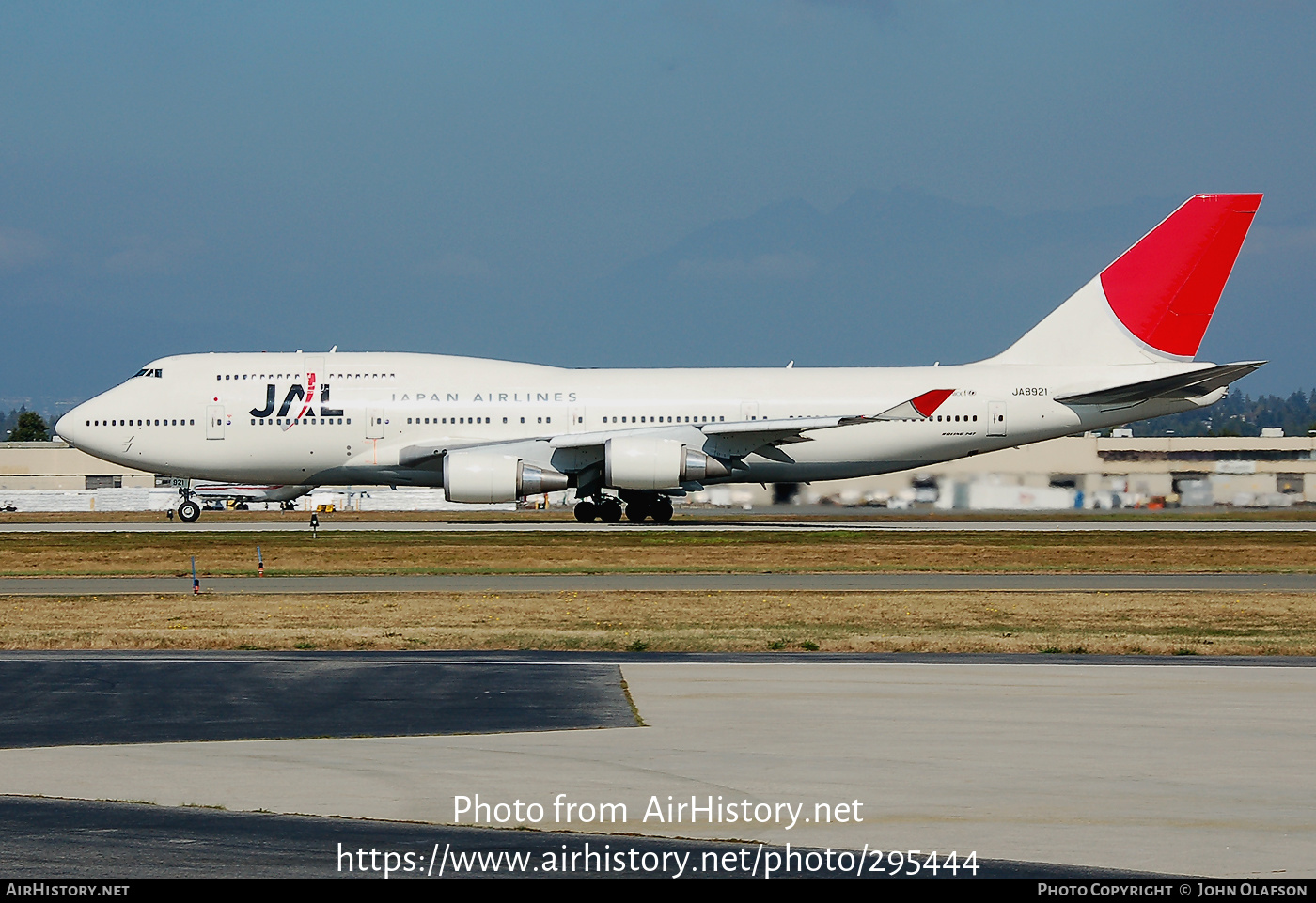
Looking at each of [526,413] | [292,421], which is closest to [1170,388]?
[526,413]

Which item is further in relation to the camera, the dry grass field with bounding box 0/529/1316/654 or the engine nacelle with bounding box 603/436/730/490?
the engine nacelle with bounding box 603/436/730/490

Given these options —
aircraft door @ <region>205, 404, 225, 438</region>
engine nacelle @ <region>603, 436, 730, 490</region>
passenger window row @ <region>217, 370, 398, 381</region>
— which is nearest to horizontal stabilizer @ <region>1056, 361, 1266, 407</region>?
engine nacelle @ <region>603, 436, 730, 490</region>

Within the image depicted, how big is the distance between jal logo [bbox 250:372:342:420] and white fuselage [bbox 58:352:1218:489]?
4 cm

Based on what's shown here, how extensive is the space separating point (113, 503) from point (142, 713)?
67.9m

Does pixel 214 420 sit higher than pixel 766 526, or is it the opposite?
pixel 214 420

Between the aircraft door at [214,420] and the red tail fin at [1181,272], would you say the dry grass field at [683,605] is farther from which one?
the red tail fin at [1181,272]

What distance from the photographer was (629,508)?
45.5 meters

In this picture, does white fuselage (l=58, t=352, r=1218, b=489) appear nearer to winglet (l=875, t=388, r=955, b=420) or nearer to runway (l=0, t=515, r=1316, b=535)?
winglet (l=875, t=388, r=955, b=420)

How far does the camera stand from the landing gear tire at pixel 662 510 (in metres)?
44.9

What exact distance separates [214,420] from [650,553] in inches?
696

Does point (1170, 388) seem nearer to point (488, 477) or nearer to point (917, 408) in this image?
point (917, 408)

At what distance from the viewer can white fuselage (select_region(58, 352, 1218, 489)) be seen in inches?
1714

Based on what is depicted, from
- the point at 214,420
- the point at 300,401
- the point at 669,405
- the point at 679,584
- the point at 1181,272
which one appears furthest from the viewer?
the point at 214,420

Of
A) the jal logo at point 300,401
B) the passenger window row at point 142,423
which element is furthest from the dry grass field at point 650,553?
the passenger window row at point 142,423
